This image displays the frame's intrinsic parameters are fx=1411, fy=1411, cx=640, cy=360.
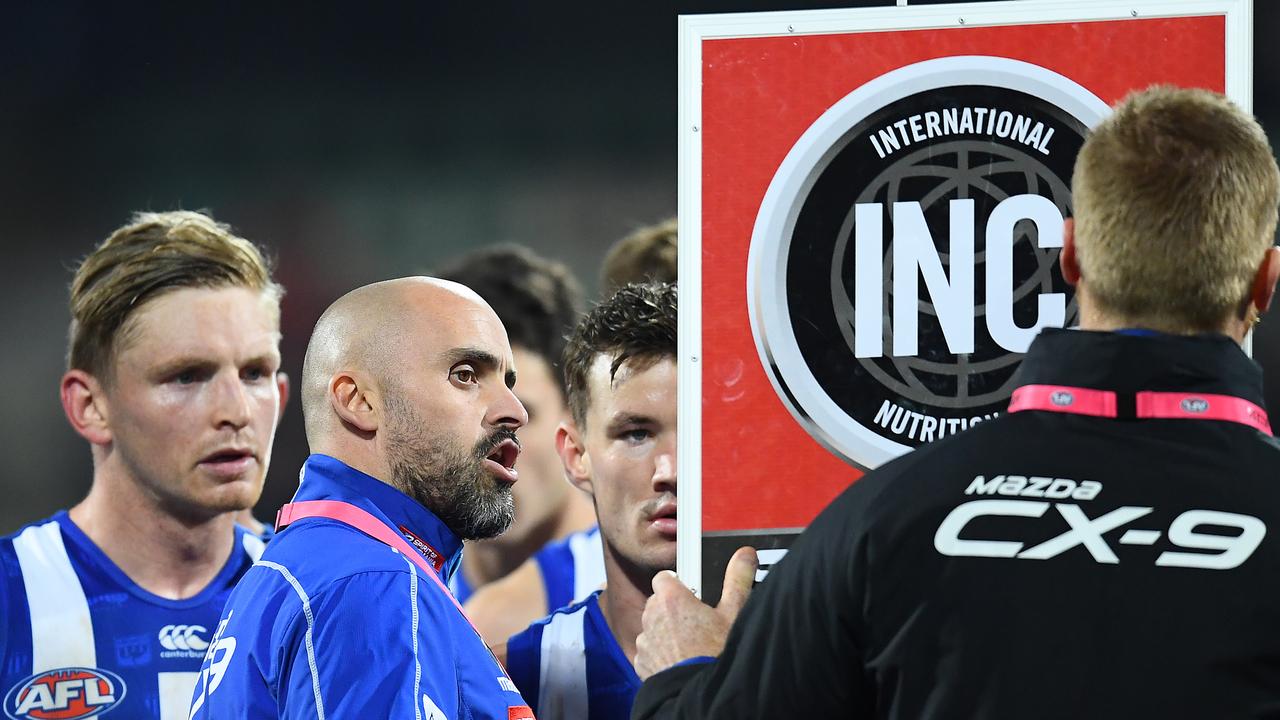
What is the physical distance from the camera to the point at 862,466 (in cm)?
172

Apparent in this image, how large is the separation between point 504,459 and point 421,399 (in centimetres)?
20

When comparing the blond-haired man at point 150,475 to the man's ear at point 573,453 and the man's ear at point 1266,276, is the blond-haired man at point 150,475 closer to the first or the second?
the man's ear at point 573,453

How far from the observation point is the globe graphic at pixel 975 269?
170cm

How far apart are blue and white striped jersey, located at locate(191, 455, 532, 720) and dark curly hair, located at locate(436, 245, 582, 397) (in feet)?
10.1

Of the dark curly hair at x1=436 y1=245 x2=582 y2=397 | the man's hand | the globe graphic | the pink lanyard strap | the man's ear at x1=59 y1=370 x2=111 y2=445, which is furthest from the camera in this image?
the dark curly hair at x1=436 y1=245 x2=582 y2=397

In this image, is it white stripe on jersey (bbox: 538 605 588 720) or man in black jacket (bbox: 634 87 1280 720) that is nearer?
man in black jacket (bbox: 634 87 1280 720)

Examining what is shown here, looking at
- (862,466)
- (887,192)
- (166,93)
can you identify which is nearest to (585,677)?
(862,466)

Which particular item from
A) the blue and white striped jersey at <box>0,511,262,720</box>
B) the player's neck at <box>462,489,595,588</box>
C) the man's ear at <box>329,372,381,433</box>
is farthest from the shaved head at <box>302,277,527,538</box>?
the player's neck at <box>462,489,595,588</box>

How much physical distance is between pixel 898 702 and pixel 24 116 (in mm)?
5939

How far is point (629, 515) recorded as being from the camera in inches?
106

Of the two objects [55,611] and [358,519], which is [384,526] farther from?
[55,611]

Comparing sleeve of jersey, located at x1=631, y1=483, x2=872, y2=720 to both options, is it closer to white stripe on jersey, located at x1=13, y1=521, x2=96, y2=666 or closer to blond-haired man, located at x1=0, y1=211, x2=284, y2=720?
blond-haired man, located at x1=0, y1=211, x2=284, y2=720

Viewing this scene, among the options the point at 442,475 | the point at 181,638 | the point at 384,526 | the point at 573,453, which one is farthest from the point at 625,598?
the point at 181,638

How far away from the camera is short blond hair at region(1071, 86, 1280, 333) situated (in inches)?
48.8
